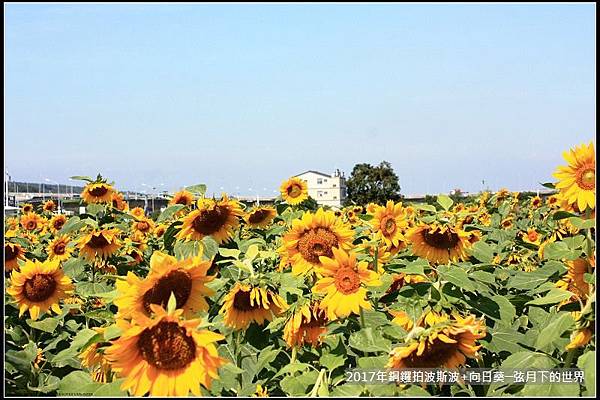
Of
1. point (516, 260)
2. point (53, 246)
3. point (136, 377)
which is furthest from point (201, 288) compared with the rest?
point (516, 260)

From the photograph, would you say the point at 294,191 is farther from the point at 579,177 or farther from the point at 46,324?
the point at 579,177

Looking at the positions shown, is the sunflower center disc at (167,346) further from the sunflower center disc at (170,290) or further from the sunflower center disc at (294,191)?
the sunflower center disc at (294,191)

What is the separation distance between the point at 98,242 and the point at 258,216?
1021mm

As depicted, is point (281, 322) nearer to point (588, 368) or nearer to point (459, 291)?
point (459, 291)

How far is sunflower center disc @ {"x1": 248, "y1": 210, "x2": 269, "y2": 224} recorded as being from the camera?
14.5 ft

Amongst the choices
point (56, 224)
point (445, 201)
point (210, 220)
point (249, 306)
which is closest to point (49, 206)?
point (56, 224)

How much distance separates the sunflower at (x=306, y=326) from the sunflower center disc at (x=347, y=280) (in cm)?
14

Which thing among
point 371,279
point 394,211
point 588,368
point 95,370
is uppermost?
point 394,211

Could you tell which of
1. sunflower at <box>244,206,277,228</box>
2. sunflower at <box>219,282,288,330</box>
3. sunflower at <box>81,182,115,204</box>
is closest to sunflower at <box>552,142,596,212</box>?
sunflower at <box>219,282,288,330</box>

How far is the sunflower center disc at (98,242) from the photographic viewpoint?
14.2 ft

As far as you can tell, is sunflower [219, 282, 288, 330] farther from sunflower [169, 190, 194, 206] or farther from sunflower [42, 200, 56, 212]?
sunflower [42, 200, 56, 212]

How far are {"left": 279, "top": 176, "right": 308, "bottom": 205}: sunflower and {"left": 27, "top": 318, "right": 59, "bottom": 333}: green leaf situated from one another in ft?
11.1

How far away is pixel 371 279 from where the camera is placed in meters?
2.15

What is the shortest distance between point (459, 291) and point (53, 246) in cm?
348
